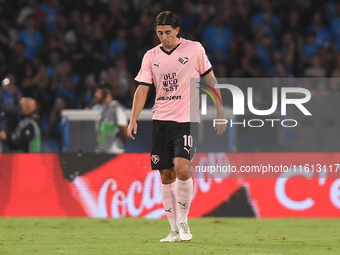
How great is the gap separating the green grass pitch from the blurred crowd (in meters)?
3.98

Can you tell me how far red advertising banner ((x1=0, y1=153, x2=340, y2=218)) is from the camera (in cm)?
831

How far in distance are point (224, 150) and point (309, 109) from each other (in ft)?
4.85

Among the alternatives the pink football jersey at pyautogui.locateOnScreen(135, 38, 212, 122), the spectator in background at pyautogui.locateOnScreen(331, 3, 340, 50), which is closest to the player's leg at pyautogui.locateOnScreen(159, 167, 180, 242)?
the pink football jersey at pyautogui.locateOnScreen(135, 38, 212, 122)

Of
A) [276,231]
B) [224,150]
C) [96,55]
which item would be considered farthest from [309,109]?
[96,55]

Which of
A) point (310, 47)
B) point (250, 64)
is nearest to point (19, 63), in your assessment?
point (250, 64)

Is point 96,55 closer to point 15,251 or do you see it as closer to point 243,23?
point 243,23

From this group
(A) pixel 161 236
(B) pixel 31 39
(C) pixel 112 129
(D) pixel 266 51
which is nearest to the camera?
(A) pixel 161 236

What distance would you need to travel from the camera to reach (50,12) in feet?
43.5

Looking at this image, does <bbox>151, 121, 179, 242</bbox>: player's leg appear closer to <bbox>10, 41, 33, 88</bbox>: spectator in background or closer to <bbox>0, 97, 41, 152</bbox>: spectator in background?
<bbox>0, 97, 41, 152</bbox>: spectator in background

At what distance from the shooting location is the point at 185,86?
5.88 m

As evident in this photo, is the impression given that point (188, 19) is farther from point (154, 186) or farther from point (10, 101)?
point (154, 186)

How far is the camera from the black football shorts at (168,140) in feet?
19.1

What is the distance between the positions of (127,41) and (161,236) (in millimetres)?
7001

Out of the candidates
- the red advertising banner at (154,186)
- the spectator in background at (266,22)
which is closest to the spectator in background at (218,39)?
the spectator in background at (266,22)
